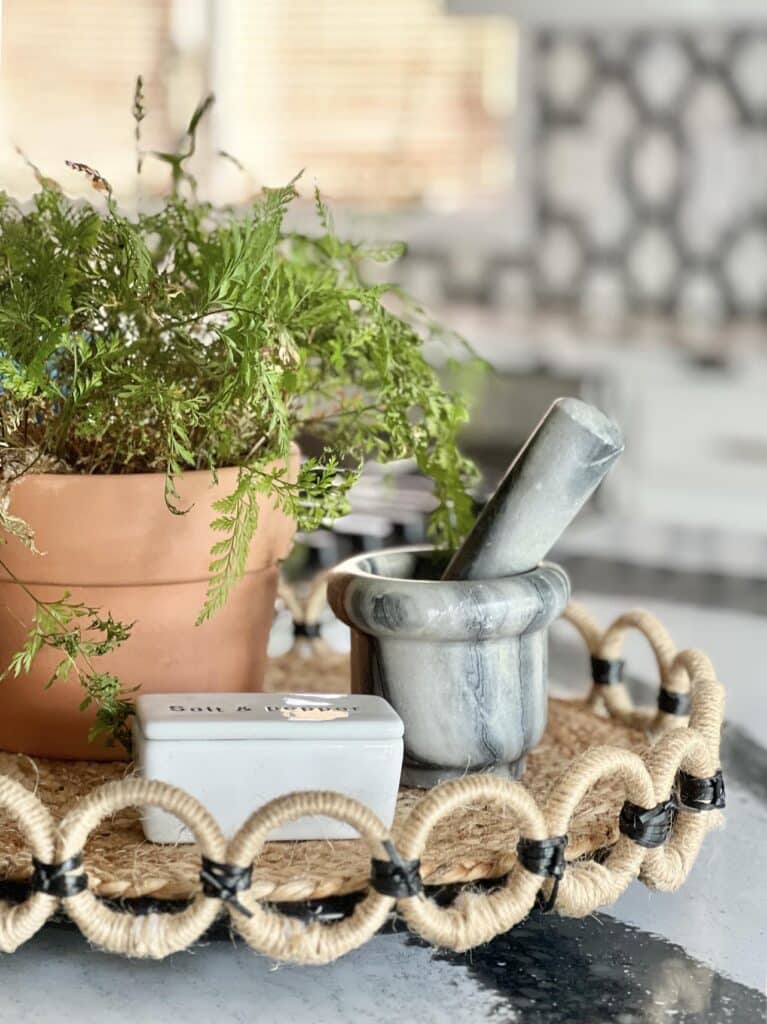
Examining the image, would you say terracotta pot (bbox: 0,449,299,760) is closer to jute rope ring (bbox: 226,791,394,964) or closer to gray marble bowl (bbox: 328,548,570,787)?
gray marble bowl (bbox: 328,548,570,787)

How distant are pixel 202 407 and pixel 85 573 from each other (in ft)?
0.37

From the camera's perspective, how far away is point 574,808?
62 cm

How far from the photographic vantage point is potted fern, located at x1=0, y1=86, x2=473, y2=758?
0.70m

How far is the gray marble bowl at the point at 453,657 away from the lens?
28.1 inches

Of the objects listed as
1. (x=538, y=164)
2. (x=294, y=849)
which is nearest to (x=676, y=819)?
(x=294, y=849)

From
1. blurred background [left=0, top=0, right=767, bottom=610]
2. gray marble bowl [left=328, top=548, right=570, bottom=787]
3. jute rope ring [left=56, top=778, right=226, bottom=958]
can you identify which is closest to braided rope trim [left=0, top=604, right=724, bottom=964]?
jute rope ring [left=56, top=778, right=226, bottom=958]

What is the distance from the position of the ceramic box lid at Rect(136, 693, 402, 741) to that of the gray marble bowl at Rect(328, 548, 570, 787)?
0.19 ft

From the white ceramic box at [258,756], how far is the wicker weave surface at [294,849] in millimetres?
21

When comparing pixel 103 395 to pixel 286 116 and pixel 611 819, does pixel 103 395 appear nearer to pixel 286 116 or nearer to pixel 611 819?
pixel 611 819

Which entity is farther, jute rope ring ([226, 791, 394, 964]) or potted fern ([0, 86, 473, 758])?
potted fern ([0, 86, 473, 758])

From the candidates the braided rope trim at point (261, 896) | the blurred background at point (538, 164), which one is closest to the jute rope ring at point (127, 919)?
the braided rope trim at point (261, 896)

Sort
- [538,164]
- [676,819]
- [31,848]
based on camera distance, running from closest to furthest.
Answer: [31,848], [676,819], [538,164]

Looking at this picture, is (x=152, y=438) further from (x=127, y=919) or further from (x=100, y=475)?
(x=127, y=919)

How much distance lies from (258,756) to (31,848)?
12 centimetres
